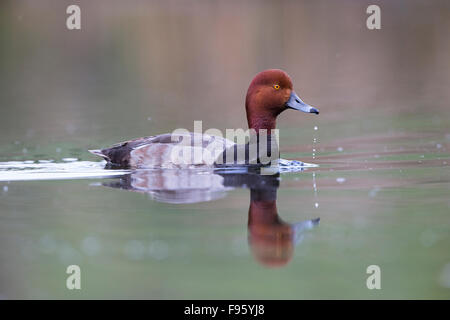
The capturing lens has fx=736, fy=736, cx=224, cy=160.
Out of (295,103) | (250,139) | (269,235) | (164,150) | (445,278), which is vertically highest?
(295,103)

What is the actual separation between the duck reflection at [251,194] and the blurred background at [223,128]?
0.46ft

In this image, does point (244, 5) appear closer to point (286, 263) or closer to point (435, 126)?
point (435, 126)

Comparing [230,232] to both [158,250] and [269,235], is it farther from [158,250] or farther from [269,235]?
[158,250]

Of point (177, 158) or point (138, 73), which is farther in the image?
point (138, 73)

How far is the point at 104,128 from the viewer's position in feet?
44.6

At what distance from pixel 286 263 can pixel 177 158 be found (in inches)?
169

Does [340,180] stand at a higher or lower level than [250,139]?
lower

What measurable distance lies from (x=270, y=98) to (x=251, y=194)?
210cm

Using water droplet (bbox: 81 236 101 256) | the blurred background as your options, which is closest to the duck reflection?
the blurred background

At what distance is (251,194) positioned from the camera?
8.18m

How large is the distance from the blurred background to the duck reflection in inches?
5.6

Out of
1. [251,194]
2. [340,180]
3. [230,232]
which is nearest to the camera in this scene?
[230,232]

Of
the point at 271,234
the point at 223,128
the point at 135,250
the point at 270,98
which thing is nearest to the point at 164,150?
the point at 270,98
